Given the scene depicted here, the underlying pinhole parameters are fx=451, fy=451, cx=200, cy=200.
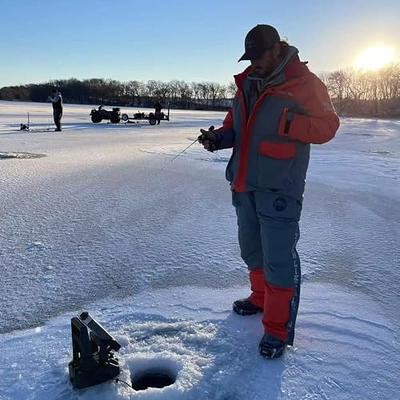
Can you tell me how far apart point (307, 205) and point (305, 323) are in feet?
9.51

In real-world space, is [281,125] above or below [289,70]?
below

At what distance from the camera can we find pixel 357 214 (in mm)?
4832

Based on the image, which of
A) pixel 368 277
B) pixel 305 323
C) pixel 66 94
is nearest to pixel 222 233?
pixel 368 277

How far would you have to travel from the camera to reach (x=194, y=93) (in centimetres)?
9106

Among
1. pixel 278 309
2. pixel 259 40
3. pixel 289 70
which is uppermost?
pixel 259 40

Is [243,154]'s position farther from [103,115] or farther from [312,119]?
→ [103,115]

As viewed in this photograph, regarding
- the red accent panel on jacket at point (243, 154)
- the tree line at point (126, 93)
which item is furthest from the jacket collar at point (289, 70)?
the tree line at point (126, 93)

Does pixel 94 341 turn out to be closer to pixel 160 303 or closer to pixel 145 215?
pixel 160 303

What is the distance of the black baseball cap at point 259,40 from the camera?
6.67 feet

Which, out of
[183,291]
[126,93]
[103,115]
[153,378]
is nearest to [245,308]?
[183,291]

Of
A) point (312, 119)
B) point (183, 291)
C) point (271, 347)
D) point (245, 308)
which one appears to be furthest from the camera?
point (183, 291)

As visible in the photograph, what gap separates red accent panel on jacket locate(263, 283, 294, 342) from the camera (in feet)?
7.16

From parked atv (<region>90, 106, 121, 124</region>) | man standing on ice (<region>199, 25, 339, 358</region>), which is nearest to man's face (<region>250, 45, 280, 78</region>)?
man standing on ice (<region>199, 25, 339, 358</region>)

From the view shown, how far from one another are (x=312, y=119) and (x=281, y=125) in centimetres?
14
